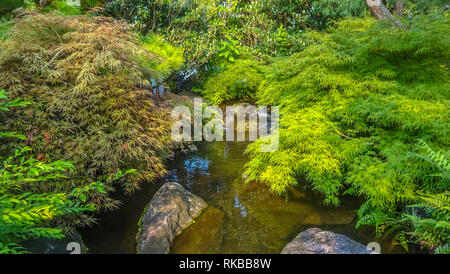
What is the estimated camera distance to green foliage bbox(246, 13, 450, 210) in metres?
2.66

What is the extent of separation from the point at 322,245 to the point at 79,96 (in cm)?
291

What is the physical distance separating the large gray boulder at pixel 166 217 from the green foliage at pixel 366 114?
886 millimetres

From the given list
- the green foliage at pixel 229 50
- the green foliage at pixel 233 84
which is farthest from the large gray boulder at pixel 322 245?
the green foliage at pixel 229 50

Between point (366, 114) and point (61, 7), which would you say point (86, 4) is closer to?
point (61, 7)

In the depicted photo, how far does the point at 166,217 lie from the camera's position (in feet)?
9.18

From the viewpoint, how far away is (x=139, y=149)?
2980mm

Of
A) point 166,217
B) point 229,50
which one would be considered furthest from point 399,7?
point 166,217

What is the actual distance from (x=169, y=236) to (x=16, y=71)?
2355 mm

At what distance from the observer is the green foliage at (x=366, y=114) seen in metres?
2.66

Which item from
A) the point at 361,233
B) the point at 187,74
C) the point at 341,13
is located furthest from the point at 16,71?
the point at 341,13

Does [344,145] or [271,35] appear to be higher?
[271,35]

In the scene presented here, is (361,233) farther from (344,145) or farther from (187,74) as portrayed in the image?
(187,74)

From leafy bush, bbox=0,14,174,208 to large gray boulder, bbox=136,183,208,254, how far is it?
15.2 inches

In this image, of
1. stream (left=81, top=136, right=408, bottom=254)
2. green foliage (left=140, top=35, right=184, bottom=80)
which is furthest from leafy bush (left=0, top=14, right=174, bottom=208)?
green foliage (left=140, top=35, right=184, bottom=80)
